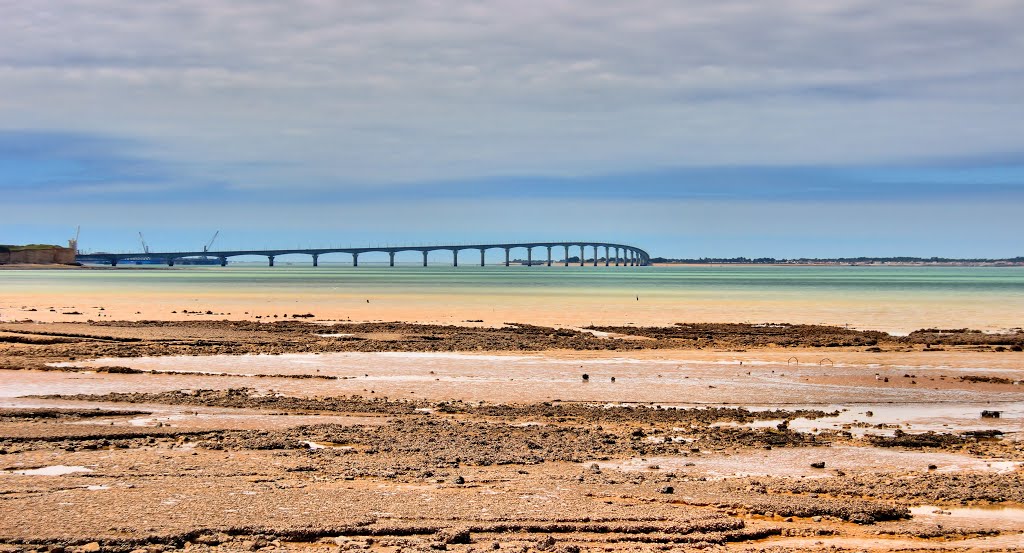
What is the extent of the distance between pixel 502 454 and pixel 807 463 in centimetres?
353

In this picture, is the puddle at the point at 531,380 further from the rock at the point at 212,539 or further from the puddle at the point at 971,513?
the rock at the point at 212,539

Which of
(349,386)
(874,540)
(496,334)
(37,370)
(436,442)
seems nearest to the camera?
(874,540)

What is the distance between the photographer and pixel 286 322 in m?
36.4

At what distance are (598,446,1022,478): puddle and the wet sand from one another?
0.18 feet

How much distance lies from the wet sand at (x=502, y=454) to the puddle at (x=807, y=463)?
0.18 ft

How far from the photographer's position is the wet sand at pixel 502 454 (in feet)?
26.9

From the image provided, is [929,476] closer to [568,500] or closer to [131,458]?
[568,500]

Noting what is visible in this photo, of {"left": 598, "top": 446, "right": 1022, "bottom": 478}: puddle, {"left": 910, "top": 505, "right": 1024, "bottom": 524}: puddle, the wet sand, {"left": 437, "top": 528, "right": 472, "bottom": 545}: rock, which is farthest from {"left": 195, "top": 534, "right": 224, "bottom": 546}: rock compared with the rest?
{"left": 910, "top": 505, "right": 1024, "bottom": 524}: puddle

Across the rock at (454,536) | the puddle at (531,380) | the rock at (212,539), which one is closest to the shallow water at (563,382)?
the puddle at (531,380)

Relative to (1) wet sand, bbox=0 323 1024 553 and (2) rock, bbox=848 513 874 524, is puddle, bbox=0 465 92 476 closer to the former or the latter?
(1) wet sand, bbox=0 323 1024 553

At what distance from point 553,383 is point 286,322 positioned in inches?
755

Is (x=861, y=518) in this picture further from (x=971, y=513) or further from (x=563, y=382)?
(x=563, y=382)

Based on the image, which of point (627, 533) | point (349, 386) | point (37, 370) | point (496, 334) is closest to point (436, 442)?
point (627, 533)

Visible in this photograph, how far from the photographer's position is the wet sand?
8.20 metres
